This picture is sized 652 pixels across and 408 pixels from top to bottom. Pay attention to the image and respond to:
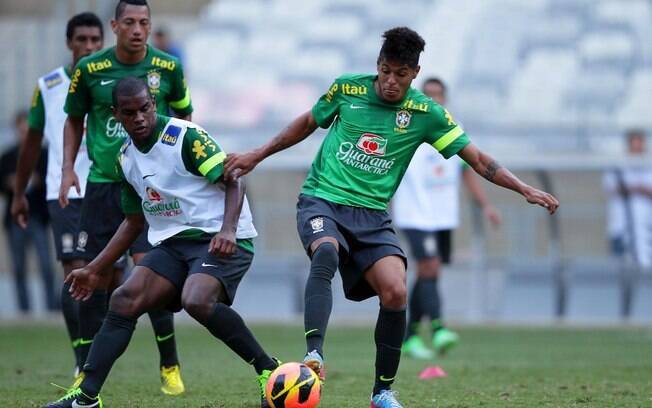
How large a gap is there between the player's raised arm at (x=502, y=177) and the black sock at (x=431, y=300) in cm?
407

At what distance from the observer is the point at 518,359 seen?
34.9 feet

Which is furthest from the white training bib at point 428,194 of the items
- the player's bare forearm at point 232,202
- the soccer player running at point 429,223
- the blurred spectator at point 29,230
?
the blurred spectator at point 29,230

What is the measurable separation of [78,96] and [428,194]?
4387mm

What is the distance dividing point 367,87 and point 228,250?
4.34 feet

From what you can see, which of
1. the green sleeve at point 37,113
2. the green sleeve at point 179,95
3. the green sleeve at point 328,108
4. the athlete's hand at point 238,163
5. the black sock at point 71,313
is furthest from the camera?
the green sleeve at point 37,113

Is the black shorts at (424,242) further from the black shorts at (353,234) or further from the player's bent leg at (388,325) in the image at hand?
the player's bent leg at (388,325)

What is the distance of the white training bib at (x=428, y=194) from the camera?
1134 centimetres

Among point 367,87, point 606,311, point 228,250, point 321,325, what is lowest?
point 606,311

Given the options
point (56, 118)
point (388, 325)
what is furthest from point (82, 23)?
point (388, 325)

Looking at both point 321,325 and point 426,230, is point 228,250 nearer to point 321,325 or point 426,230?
point 321,325

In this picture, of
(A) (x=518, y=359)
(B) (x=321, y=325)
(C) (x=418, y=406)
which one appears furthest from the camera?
(A) (x=518, y=359)

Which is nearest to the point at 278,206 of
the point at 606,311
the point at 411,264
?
the point at 411,264

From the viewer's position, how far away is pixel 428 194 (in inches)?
449

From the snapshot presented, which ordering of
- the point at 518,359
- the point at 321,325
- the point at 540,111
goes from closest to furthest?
1. the point at 321,325
2. the point at 518,359
3. the point at 540,111
